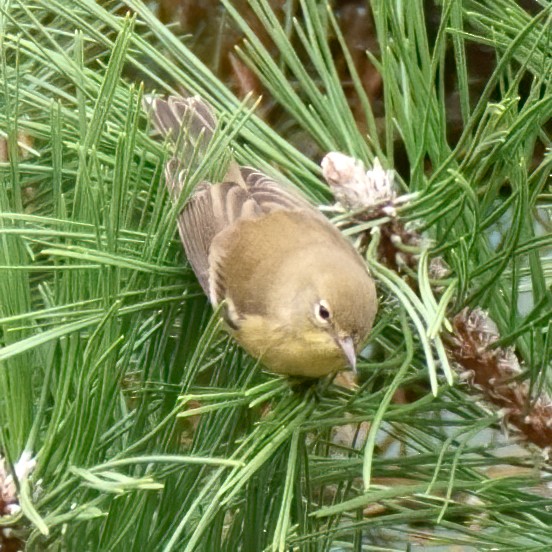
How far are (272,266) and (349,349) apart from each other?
0.64ft

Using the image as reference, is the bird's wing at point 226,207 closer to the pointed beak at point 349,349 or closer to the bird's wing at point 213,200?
the bird's wing at point 213,200

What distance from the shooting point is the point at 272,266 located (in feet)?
3.89

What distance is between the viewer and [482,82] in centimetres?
222

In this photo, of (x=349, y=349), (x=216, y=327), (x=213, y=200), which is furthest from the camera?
(x=213, y=200)

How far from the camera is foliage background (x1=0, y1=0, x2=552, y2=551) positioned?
770mm

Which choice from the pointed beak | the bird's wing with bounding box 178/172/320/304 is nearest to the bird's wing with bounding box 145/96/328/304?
the bird's wing with bounding box 178/172/320/304

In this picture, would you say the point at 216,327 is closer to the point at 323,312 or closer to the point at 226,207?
the point at 323,312

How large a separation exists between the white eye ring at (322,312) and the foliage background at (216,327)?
0.06 meters

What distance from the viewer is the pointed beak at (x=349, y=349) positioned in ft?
3.33

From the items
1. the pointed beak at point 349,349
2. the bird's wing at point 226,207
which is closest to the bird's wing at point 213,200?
the bird's wing at point 226,207

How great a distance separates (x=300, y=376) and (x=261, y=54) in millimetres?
300

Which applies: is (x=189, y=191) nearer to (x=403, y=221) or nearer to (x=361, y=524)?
(x=403, y=221)

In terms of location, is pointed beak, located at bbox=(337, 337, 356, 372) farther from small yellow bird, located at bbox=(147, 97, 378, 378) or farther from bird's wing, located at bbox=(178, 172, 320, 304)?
bird's wing, located at bbox=(178, 172, 320, 304)

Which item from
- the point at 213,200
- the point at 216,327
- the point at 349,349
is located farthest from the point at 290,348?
the point at 216,327
